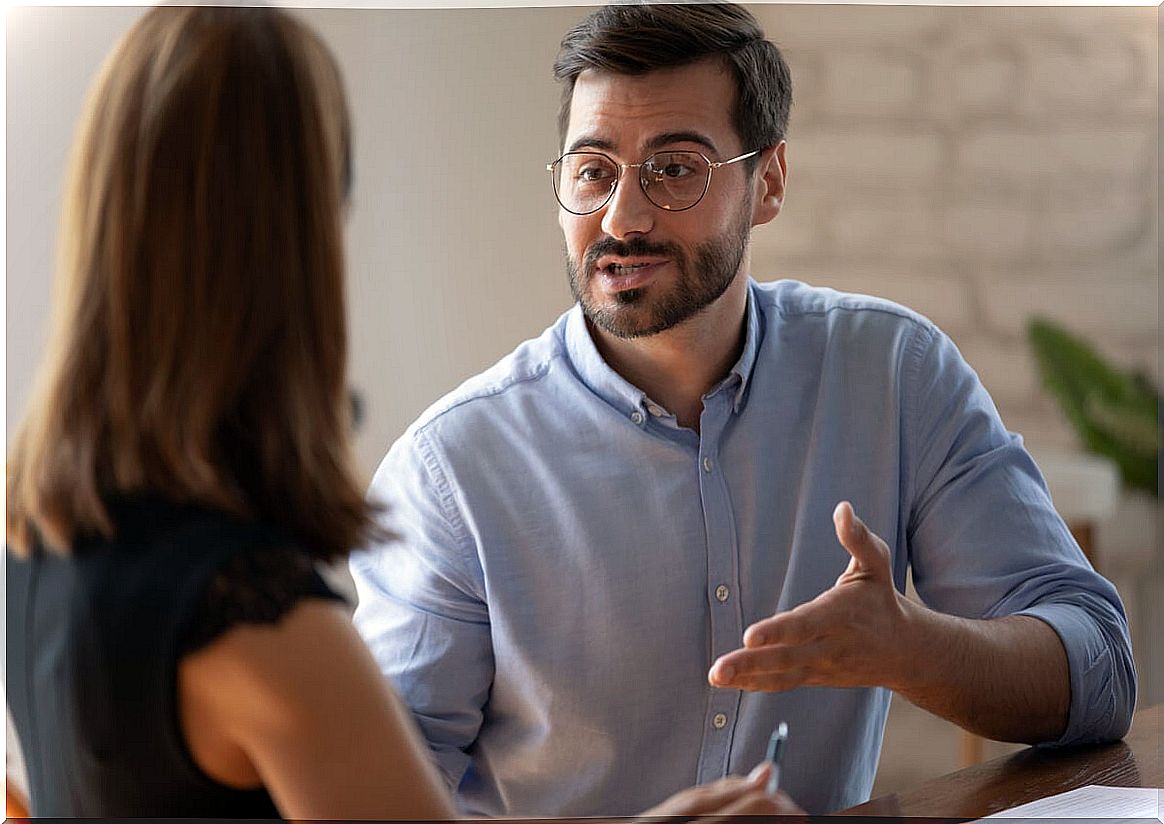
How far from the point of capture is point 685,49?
968mm

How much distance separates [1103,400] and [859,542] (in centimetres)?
60

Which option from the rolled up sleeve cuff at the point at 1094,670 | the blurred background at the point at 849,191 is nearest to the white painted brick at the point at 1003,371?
the blurred background at the point at 849,191

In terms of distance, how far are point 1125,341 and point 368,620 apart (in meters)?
0.74

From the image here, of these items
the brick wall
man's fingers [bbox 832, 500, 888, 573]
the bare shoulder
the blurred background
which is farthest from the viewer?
the brick wall

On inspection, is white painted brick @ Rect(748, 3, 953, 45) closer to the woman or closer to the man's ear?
the man's ear

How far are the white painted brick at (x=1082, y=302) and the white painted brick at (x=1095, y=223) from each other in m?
0.03

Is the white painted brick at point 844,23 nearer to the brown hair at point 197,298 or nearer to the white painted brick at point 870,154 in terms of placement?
the white painted brick at point 870,154

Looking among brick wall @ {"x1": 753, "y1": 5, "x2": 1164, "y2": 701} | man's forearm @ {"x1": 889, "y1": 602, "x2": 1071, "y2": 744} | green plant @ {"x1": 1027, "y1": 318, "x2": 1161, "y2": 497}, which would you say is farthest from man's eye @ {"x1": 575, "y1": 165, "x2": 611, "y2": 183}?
green plant @ {"x1": 1027, "y1": 318, "x2": 1161, "y2": 497}

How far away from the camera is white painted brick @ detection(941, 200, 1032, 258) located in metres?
1.18

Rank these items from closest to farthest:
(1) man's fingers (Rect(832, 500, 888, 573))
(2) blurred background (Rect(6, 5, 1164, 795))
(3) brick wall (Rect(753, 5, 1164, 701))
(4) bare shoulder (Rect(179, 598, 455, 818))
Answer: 1. (4) bare shoulder (Rect(179, 598, 455, 818))
2. (1) man's fingers (Rect(832, 500, 888, 573))
3. (2) blurred background (Rect(6, 5, 1164, 795))
4. (3) brick wall (Rect(753, 5, 1164, 701))

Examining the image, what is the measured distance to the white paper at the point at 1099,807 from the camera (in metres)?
0.86

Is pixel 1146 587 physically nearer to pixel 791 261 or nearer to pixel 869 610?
pixel 791 261

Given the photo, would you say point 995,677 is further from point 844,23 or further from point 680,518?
point 844,23

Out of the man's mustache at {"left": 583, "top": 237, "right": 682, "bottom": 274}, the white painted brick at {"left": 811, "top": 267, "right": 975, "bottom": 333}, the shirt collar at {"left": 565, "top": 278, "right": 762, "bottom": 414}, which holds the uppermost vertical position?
the man's mustache at {"left": 583, "top": 237, "right": 682, "bottom": 274}
